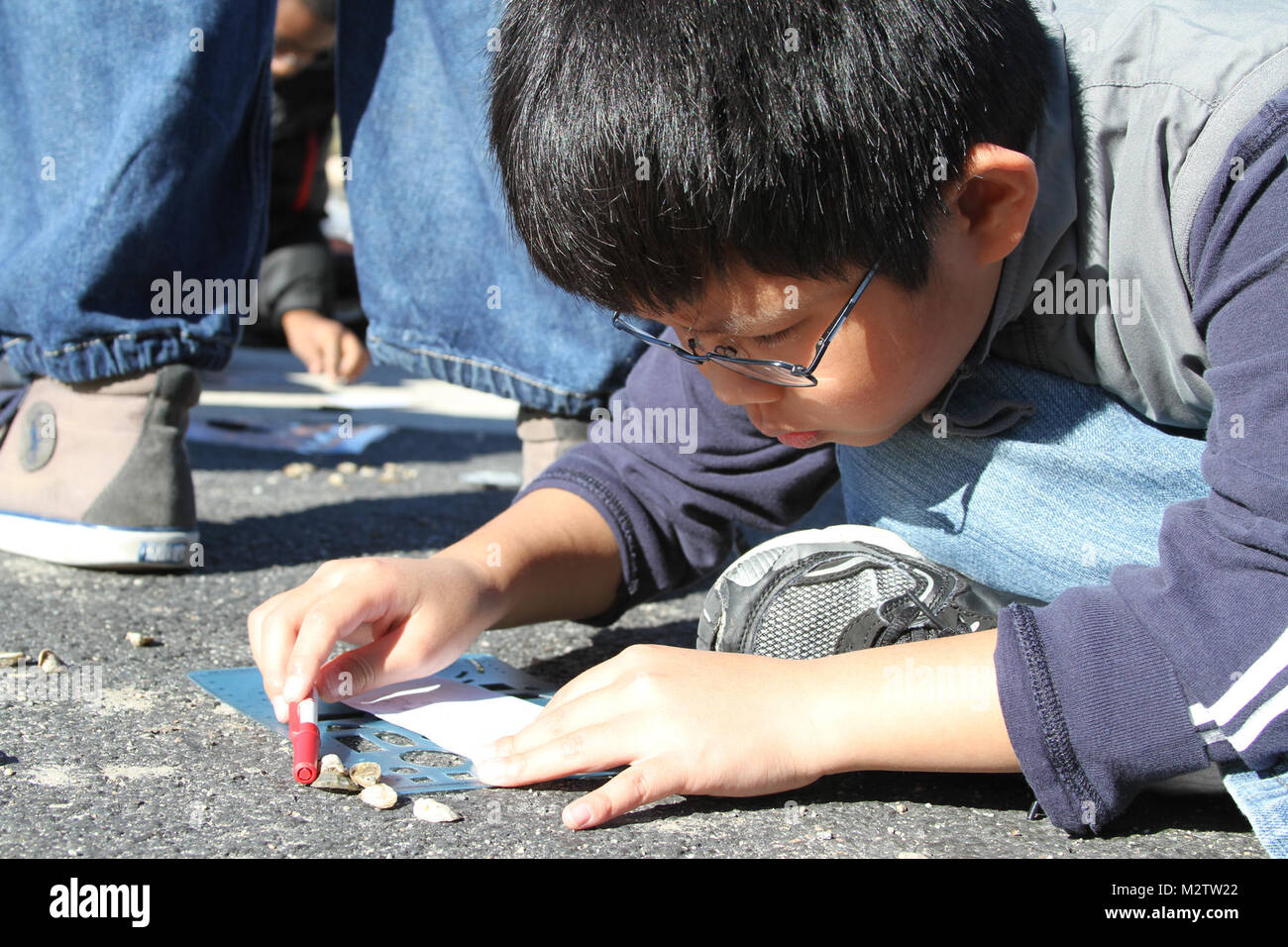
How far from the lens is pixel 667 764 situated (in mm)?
928

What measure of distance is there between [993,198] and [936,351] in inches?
5.5

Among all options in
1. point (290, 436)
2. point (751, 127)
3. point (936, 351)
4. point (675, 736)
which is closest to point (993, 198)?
point (936, 351)

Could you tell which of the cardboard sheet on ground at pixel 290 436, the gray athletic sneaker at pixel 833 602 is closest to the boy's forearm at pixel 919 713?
the gray athletic sneaker at pixel 833 602

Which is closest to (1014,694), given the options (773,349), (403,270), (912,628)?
(912,628)

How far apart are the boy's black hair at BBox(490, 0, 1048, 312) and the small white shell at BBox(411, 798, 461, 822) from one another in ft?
1.42

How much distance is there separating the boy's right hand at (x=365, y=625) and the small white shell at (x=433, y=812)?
157 mm

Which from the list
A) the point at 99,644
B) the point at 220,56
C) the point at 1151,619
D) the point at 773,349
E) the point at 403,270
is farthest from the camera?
the point at 403,270

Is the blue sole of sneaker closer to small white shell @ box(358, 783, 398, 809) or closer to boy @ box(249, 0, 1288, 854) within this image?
boy @ box(249, 0, 1288, 854)

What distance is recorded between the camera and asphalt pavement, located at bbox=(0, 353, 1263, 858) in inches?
35.6

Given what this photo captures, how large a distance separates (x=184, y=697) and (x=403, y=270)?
2.44 feet

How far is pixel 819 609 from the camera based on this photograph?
3.80ft

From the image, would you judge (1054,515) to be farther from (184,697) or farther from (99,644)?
(99,644)

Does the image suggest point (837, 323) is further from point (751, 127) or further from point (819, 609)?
point (819, 609)

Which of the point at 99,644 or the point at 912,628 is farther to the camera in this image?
the point at 99,644
